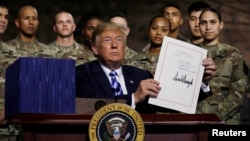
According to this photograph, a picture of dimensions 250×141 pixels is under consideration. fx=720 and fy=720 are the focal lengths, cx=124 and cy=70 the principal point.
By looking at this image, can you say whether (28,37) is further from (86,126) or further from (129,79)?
(86,126)

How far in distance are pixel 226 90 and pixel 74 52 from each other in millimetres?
1194

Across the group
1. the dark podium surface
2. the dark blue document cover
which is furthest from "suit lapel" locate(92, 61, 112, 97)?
the dark podium surface

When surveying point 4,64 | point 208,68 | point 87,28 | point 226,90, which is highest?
point 87,28

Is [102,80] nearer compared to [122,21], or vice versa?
[102,80]

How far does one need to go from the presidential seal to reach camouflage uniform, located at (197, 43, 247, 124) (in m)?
2.19

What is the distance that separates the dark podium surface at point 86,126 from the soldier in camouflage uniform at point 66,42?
238cm

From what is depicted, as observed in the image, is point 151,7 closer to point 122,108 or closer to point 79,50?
point 79,50

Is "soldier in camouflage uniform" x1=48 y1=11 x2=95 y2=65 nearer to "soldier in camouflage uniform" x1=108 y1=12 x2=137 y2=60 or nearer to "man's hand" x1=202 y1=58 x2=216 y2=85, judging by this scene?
"soldier in camouflage uniform" x1=108 y1=12 x2=137 y2=60

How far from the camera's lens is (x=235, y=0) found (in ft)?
19.9

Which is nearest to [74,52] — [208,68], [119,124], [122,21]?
[122,21]

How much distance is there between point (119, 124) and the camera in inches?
122

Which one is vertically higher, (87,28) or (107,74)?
(87,28)

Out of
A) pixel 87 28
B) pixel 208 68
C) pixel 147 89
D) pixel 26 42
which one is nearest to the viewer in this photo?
pixel 147 89

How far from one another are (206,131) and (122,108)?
39cm
